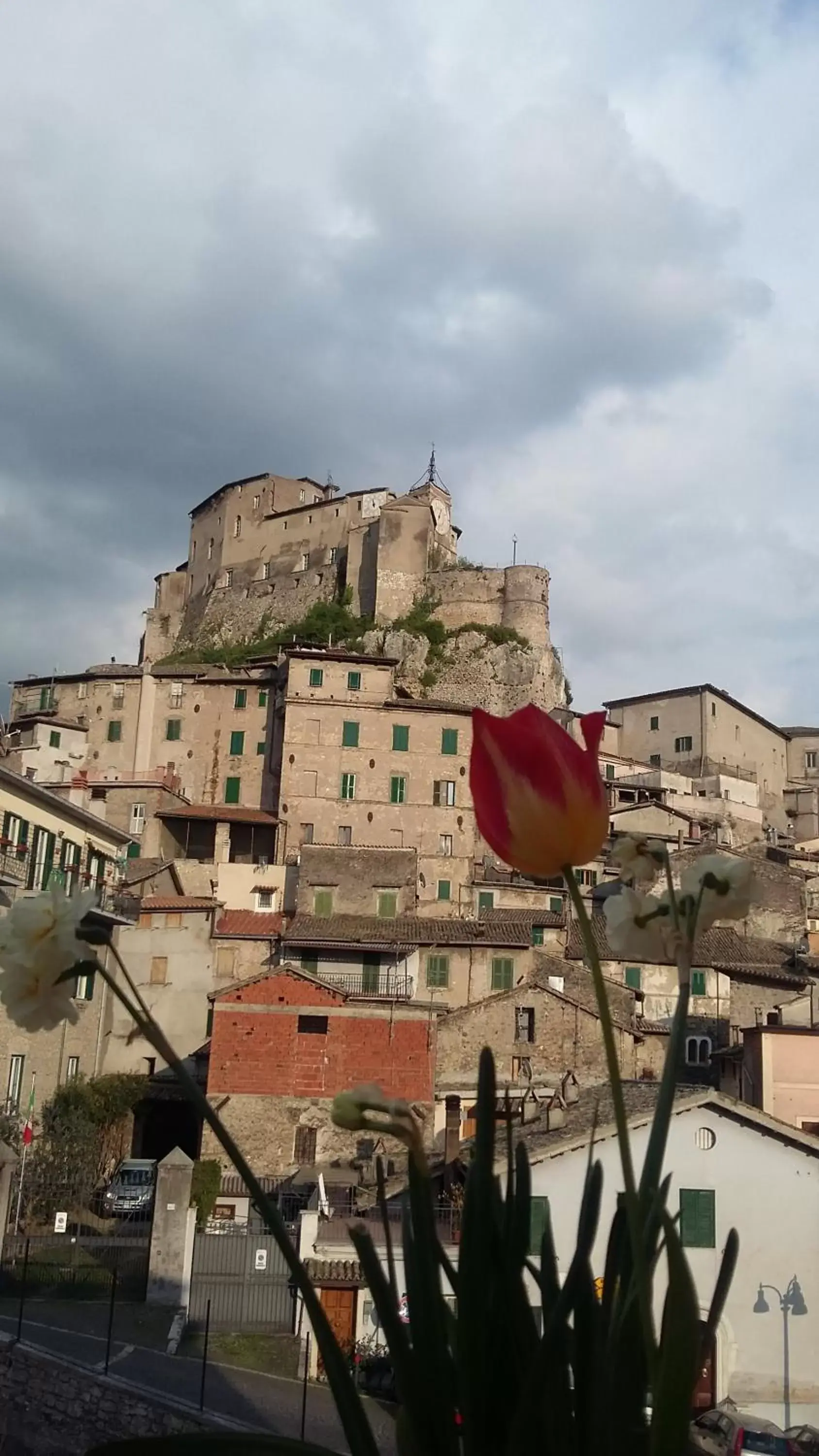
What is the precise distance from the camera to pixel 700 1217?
17688 mm

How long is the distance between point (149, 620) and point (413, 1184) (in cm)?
6878

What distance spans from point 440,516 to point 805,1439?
54.0 metres

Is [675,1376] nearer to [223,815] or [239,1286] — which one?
[239,1286]

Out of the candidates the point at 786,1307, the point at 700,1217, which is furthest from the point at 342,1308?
the point at 786,1307

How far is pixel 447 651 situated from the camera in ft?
186

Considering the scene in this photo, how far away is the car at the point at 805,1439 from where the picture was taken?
A: 1427 cm

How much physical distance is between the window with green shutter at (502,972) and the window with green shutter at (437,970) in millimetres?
1167

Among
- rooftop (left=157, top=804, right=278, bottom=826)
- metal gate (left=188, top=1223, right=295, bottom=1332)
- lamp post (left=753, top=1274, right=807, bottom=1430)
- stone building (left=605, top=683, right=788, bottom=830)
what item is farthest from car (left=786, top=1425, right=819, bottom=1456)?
stone building (left=605, top=683, right=788, bottom=830)

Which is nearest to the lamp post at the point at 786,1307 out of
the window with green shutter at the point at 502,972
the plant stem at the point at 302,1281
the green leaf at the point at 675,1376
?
the window with green shutter at the point at 502,972

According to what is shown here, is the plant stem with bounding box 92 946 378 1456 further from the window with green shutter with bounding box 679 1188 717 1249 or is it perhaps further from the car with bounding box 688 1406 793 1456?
the window with green shutter with bounding box 679 1188 717 1249

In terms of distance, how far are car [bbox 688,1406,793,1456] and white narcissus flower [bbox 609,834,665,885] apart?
1332 centimetres

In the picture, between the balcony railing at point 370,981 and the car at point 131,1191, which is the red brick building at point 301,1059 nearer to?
the car at point 131,1191

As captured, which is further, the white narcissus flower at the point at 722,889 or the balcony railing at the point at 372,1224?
the balcony railing at the point at 372,1224

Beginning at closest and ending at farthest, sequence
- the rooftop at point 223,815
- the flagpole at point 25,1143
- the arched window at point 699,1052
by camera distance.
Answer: the flagpole at point 25,1143
the arched window at point 699,1052
the rooftop at point 223,815
